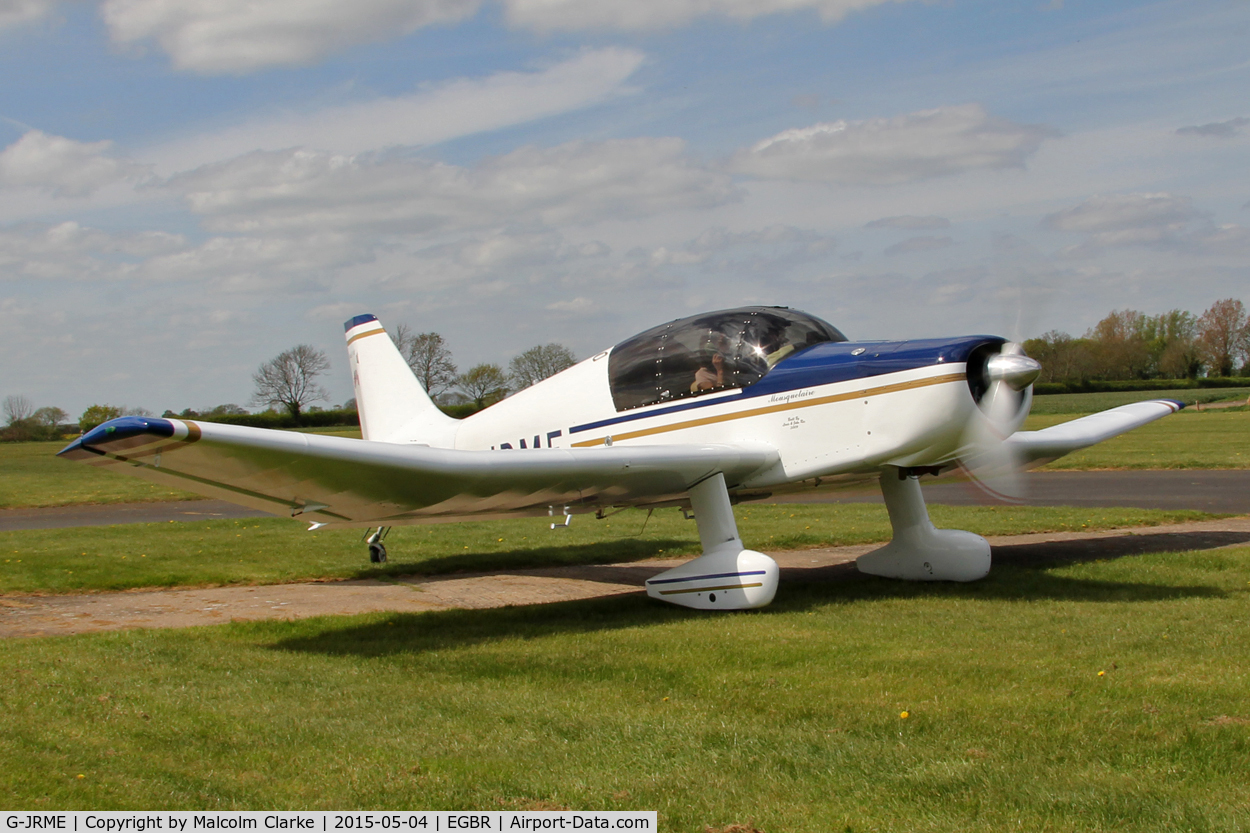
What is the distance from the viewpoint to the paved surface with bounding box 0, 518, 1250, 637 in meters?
8.84

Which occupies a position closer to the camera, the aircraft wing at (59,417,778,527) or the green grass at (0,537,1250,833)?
the green grass at (0,537,1250,833)

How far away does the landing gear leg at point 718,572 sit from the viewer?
838 cm

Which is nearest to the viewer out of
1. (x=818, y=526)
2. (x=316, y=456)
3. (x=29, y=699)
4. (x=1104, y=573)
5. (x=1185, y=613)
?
(x=29, y=699)

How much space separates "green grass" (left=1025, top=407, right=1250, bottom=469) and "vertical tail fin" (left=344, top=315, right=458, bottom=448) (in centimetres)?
1315

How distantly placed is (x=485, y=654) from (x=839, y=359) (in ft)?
13.3

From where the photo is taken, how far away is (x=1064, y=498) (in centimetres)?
1802

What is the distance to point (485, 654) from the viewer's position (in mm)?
6969

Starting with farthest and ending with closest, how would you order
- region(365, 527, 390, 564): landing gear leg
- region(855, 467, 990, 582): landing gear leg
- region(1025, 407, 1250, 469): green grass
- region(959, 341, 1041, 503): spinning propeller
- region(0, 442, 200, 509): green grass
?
region(1025, 407, 1250, 469): green grass → region(0, 442, 200, 509): green grass → region(365, 527, 390, 564): landing gear leg → region(855, 467, 990, 582): landing gear leg → region(959, 341, 1041, 503): spinning propeller

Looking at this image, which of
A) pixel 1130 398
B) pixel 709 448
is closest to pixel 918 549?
pixel 709 448

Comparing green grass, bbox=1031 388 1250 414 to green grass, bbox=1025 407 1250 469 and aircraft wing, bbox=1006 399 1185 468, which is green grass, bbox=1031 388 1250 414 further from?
aircraft wing, bbox=1006 399 1185 468

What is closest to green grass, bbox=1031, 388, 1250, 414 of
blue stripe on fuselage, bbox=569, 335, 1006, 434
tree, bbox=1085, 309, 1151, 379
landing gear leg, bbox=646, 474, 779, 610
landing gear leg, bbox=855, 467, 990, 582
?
tree, bbox=1085, 309, 1151, 379

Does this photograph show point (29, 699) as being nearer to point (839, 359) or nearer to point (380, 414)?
point (839, 359)

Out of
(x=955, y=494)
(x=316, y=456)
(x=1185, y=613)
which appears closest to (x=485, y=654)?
(x=316, y=456)

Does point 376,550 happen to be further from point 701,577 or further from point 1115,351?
point 1115,351
